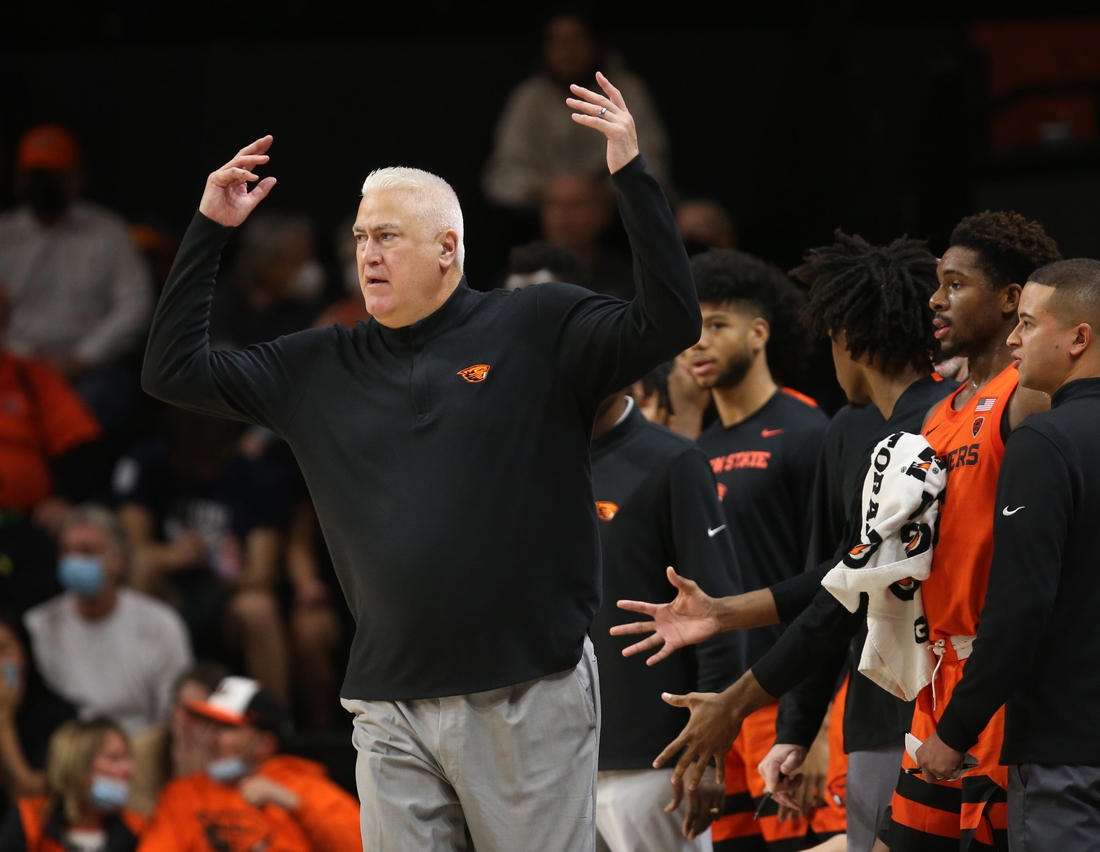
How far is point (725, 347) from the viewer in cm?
473

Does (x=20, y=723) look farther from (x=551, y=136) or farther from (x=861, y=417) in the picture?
(x=861, y=417)

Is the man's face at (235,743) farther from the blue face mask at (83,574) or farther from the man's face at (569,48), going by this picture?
the man's face at (569,48)

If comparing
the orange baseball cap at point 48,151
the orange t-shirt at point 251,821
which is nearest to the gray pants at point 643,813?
the orange t-shirt at point 251,821

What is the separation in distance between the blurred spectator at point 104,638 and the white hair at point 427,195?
4.43 meters

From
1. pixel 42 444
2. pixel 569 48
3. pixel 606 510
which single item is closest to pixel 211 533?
pixel 42 444

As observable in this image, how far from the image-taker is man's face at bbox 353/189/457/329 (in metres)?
3.36

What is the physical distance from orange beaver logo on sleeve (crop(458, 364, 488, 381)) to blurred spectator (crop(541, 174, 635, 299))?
15.7 ft

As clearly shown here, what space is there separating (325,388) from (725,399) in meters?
1.77

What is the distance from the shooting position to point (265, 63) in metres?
9.82

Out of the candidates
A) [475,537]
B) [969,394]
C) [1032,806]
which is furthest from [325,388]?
[1032,806]

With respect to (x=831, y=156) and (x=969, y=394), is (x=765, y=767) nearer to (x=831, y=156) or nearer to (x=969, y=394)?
(x=969, y=394)

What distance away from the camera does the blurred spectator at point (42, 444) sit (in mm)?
8070

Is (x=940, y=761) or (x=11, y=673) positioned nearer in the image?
(x=940, y=761)

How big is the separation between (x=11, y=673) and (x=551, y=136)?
4.16 meters
